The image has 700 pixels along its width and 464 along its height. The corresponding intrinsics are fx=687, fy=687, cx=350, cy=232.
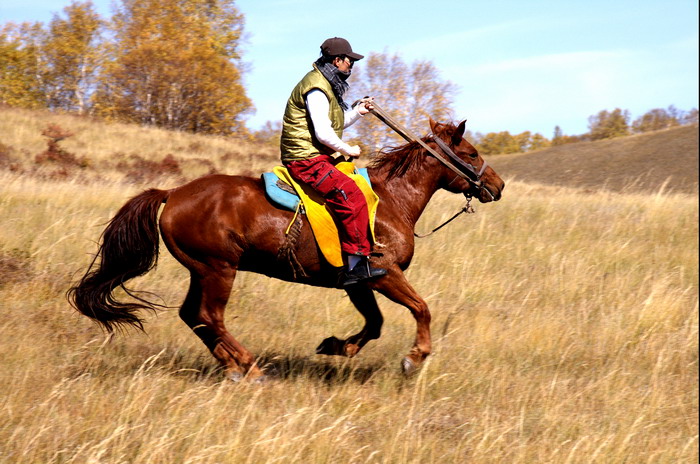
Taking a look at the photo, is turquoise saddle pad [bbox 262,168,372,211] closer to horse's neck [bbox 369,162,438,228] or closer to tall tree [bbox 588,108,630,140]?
horse's neck [bbox 369,162,438,228]

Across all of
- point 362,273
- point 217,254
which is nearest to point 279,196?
point 217,254

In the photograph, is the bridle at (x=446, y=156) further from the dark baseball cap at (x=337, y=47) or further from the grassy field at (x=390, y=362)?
the grassy field at (x=390, y=362)

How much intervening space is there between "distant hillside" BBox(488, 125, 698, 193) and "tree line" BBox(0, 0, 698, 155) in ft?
32.6

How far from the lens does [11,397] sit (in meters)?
4.41

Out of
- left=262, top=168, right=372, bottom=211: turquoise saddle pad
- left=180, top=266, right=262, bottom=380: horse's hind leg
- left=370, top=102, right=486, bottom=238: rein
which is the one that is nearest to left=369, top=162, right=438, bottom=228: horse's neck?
left=370, top=102, right=486, bottom=238: rein

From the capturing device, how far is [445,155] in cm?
622

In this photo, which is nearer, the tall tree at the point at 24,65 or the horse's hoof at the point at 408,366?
the horse's hoof at the point at 408,366

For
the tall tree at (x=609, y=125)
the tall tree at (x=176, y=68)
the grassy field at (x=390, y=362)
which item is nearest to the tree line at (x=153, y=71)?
the tall tree at (x=176, y=68)

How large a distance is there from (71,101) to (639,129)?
8506cm

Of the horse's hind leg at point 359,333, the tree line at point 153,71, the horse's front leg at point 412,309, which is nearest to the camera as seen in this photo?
the horse's front leg at point 412,309

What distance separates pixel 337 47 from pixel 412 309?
7.14 feet

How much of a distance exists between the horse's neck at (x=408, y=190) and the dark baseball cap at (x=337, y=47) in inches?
45.3

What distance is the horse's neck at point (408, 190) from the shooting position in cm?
602

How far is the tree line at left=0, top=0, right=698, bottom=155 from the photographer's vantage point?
3356 cm
